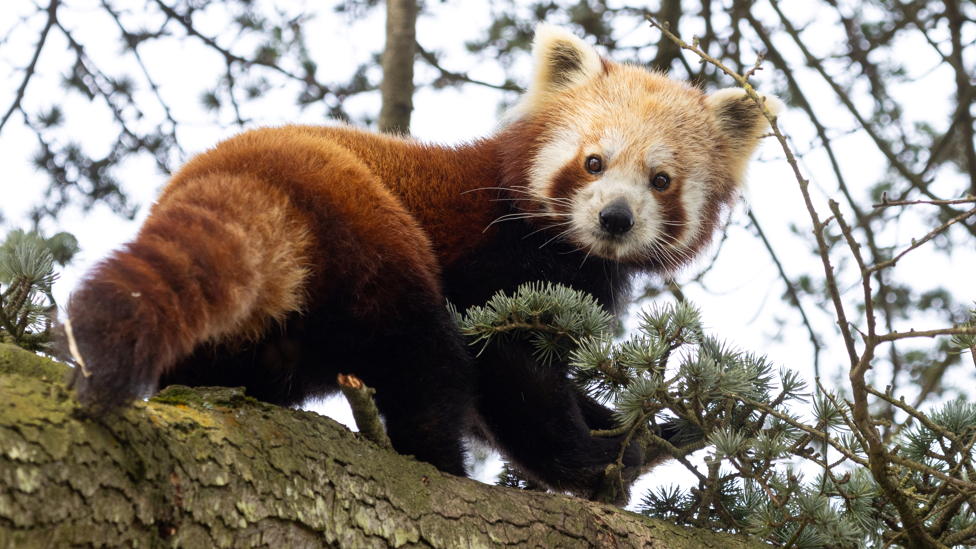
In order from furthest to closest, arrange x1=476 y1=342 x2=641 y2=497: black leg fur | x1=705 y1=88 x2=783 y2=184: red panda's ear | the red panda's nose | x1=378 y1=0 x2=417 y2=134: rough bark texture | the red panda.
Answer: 1. x1=378 y1=0 x2=417 y2=134: rough bark texture
2. x1=705 y1=88 x2=783 y2=184: red panda's ear
3. the red panda's nose
4. x1=476 y1=342 x2=641 y2=497: black leg fur
5. the red panda

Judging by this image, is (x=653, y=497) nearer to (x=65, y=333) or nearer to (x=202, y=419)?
(x=202, y=419)

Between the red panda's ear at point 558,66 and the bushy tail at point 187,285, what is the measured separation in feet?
5.53

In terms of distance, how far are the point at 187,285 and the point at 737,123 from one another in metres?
2.70

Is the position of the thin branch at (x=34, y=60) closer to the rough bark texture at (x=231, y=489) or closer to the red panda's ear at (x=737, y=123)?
the rough bark texture at (x=231, y=489)

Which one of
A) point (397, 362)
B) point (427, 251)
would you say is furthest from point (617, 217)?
point (397, 362)

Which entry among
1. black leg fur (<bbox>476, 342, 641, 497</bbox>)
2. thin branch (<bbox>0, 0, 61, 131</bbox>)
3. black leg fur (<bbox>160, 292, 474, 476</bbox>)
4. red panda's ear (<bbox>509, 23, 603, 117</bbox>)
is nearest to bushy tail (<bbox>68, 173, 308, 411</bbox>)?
black leg fur (<bbox>160, 292, 474, 476</bbox>)

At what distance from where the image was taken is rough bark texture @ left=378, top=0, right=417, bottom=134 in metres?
4.08

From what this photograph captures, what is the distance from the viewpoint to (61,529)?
117 centimetres

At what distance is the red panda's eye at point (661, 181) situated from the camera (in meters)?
2.97

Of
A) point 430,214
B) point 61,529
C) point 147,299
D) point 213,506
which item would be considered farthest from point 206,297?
point 430,214

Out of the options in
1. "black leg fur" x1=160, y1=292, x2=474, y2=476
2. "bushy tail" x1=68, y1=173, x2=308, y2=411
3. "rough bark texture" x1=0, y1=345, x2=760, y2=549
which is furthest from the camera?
"black leg fur" x1=160, y1=292, x2=474, y2=476

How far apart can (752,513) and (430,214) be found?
59.5 inches

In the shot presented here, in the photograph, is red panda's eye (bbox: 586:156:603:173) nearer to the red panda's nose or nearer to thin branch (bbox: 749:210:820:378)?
the red panda's nose

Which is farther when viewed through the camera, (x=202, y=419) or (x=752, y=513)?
(x=752, y=513)
